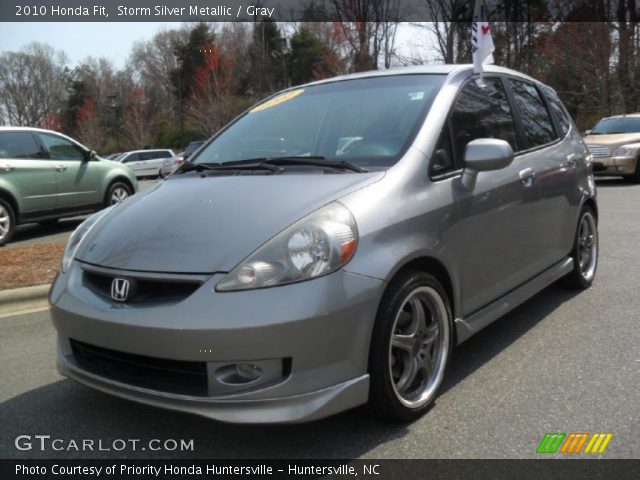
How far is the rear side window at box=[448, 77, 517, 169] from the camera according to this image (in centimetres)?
320

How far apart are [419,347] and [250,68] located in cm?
4399

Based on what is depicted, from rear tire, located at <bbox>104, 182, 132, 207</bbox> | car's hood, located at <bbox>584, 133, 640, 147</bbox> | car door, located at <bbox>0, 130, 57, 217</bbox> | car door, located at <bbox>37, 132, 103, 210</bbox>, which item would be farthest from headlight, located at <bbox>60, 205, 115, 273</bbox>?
car's hood, located at <bbox>584, 133, 640, 147</bbox>

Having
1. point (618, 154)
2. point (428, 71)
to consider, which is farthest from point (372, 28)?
point (428, 71)

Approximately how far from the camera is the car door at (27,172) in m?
8.58

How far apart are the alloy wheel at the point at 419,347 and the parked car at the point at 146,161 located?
96.8ft

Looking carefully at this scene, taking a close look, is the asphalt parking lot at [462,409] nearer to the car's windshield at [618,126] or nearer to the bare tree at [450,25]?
the car's windshield at [618,126]

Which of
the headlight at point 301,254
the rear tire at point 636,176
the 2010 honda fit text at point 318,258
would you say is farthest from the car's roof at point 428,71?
the rear tire at point 636,176

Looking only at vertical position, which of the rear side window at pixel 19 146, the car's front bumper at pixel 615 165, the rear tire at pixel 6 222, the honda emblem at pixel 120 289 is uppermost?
the rear side window at pixel 19 146

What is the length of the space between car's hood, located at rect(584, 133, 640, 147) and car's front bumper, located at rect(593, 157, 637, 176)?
336mm

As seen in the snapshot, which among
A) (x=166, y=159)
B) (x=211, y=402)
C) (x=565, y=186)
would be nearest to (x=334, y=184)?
(x=211, y=402)

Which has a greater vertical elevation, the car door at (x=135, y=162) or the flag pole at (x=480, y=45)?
the flag pole at (x=480, y=45)

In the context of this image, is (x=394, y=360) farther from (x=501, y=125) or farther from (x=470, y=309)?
(x=501, y=125)

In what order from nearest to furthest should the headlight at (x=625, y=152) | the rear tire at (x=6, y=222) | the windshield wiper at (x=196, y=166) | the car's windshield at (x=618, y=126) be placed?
1. the windshield wiper at (x=196, y=166)
2. the rear tire at (x=6, y=222)
3. the headlight at (x=625, y=152)
4. the car's windshield at (x=618, y=126)

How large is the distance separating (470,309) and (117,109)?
55542 millimetres
